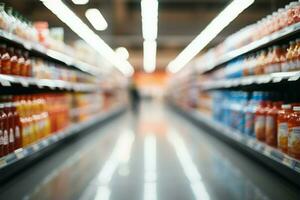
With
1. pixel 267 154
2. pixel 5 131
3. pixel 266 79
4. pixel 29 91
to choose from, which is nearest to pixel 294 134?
pixel 267 154

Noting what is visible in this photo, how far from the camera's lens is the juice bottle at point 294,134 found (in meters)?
2.58

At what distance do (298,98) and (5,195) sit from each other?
8.91 feet

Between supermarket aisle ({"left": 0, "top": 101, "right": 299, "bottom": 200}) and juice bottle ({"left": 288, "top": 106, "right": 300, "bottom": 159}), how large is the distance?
289 millimetres

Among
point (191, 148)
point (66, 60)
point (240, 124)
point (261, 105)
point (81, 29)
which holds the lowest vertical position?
point (191, 148)

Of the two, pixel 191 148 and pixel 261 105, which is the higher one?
pixel 261 105

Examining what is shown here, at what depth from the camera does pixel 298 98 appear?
11.3 ft

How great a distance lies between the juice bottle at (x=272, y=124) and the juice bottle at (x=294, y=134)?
0.46 meters

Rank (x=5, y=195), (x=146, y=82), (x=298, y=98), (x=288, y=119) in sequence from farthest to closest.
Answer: (x=146, y=82)
(x=298, y=98)
(x=288, y=119)
(x=5, y=195)

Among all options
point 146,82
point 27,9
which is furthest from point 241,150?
point 146,82

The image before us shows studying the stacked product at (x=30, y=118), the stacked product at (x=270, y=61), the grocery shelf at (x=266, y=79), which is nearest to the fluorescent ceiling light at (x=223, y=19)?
the stacked product at (x=270, y=61)

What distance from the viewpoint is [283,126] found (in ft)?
9.28

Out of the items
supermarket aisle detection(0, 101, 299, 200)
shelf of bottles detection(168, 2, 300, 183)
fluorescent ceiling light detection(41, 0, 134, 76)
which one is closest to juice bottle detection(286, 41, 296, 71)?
shelf of bottles detection(168, 2, 300, 183)

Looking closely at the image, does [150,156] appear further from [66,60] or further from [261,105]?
[66,60]

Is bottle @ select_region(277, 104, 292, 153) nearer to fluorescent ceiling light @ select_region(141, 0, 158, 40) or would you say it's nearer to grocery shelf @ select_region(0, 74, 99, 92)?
grocery shelf @ select_region(0, 74, 99, 92)
